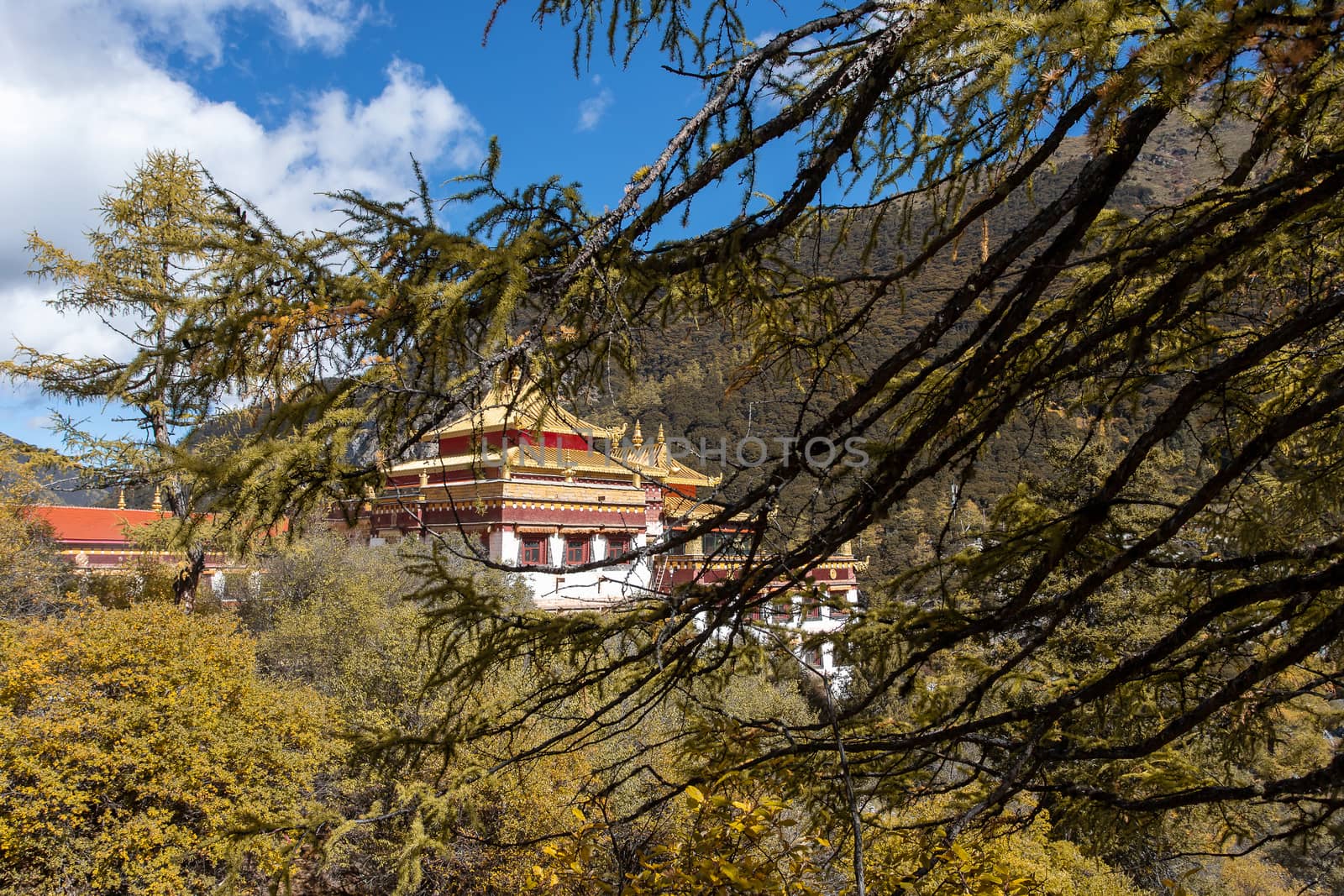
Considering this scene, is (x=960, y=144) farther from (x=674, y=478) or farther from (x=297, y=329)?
(x=674, y=478)

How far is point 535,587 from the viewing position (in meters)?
15.7

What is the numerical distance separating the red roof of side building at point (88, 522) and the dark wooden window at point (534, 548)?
8833mm

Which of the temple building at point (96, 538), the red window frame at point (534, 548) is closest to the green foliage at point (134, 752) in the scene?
the red window frame at point (534, 548)

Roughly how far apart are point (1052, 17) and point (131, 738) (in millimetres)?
10086

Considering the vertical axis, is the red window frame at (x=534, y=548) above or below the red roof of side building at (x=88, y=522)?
below

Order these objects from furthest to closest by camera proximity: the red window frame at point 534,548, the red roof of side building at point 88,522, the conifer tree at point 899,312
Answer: the red roof of side building at point 88,522 < the red window frame at point 534,548 < the conifer tree at point 899,312

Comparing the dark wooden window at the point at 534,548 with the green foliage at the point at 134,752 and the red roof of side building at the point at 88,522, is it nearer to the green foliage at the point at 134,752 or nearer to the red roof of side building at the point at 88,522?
the green foliage at the point at 134,752

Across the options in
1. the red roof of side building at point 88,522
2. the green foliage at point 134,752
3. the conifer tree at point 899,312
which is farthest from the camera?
the red roof of side building at point 88,522

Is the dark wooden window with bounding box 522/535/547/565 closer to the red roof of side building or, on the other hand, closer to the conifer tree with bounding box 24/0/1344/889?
the red roof of side building

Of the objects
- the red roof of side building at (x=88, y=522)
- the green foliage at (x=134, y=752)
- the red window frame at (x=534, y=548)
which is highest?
the red roof of side building at (x=88, y=522)

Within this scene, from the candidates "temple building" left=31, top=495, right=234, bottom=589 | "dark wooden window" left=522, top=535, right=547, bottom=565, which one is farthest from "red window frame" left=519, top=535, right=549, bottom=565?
"temple building" left=31, top=495, right=234, bottom=589

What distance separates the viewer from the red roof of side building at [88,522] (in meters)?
17.6

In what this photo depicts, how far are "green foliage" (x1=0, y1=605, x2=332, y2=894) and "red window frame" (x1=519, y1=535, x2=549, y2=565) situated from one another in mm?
6913

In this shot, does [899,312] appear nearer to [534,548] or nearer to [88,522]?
[534,548]
